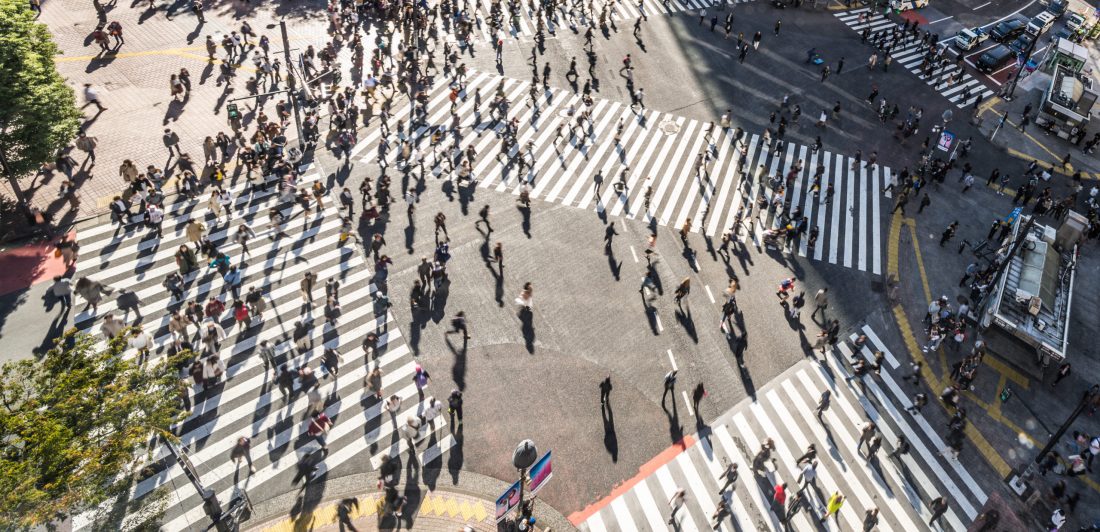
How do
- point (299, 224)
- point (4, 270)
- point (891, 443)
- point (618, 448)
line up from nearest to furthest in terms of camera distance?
point (618, 448) → point (891, 443) → point (4, 270) → point (299, 224)

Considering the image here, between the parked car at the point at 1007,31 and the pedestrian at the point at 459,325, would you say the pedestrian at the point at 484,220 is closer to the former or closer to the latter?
the pedestrian at the point at 459,325

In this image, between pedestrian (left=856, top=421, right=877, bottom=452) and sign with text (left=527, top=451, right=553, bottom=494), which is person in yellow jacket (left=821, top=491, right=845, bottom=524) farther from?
sign with text (left=527, top=451, right=553, bottom=494)

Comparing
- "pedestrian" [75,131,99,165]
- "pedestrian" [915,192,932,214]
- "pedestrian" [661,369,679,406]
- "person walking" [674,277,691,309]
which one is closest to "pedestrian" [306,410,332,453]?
"pedestrian" [661,369,679,406]

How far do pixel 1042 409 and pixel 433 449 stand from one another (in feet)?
94.9

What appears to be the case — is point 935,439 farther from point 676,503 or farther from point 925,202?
point 925,202

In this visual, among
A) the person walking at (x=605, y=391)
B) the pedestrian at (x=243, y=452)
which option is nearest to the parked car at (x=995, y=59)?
the person walking at (x=605, y=391)

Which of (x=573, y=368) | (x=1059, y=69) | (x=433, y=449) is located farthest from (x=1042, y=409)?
(x=1059, y=69)

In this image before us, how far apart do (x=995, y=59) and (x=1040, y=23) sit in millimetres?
9294

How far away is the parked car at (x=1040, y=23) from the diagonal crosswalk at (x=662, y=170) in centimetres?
3027

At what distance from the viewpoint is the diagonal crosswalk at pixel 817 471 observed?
25.9 m

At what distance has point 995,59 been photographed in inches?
2261

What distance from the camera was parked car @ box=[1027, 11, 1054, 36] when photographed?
60638 millimetres

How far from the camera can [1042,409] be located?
3189 centimetres

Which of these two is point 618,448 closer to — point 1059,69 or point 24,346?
point 24,346
